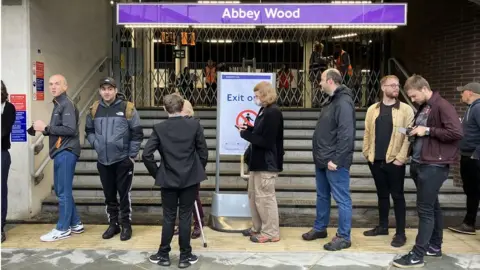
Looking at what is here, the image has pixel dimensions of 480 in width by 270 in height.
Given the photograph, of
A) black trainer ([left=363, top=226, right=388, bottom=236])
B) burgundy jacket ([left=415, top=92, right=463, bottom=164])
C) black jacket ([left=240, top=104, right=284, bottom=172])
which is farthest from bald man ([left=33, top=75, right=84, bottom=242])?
burgundy jacket ([left=415, top=92, right=463, bottom=164])

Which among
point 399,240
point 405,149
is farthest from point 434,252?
point 405,149

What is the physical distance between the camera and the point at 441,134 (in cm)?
421

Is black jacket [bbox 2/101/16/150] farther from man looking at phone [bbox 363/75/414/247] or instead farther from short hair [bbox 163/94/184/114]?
man looking at phone [bbox 363/75/414/247]

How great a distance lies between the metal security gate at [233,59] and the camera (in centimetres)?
1030

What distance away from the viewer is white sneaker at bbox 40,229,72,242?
205 inches

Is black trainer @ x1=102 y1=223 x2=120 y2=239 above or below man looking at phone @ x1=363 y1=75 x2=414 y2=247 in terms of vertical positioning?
below

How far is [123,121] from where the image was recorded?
5059 mm

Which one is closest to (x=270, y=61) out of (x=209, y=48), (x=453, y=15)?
(x=209, y=48)

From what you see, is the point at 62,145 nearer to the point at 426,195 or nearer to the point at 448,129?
the point at 426,195

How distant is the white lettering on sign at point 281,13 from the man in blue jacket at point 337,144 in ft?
4.86

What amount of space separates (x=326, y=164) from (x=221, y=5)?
2.64m

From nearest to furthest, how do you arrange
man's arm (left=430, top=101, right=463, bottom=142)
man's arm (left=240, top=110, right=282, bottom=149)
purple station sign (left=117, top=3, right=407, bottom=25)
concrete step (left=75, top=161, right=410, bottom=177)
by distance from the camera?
man's arm (left=430, top=101, right=463, bottom=142) < man's arm (left=240, top=110, right=282, bottom=149) < purple station sign (left=117, top=3, right=407, bottom=25) < concrete step (left=75, top=161, right=410, bottom=177)

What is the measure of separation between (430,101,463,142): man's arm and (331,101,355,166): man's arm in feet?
2.65

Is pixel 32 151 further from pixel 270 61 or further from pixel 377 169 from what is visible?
pixel 270 61
